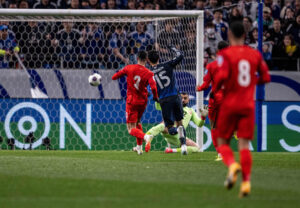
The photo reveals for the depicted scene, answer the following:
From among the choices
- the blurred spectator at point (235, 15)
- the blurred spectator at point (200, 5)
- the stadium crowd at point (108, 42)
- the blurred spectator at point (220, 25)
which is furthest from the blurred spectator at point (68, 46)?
the blurred spectator at point (235, 15)

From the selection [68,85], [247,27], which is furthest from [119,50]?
[247,27]

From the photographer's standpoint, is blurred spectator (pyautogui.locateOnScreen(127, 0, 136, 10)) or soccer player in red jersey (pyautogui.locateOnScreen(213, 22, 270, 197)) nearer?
soccer player in red jersey (pyautogui.locateOnScreen(213, 22, 270, 197))

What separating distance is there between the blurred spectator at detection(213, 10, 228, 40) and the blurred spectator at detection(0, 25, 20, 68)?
205 inches

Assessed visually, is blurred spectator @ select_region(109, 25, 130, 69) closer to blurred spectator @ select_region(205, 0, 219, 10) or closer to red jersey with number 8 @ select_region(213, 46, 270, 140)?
blurred spectator @ select_region(205, 0, 219, 10)

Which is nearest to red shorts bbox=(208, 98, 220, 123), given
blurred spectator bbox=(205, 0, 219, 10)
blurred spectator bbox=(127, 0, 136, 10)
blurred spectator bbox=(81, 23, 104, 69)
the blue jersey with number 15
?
the blue jersey with number 15

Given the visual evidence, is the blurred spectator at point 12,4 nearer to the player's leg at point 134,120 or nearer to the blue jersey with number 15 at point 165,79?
the blue jersey with number 15 at point 165,79

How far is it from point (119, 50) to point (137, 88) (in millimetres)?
3373

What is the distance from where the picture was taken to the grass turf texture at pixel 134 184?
529cm

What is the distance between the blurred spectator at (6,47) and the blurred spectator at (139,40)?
277 cm

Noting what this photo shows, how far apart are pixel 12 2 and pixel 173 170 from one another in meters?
9.82

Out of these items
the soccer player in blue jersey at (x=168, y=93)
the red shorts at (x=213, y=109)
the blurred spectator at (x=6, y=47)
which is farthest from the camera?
the blurred spectator at (x=6, y=47)

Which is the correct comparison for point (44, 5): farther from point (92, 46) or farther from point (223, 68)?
point (223, 68)

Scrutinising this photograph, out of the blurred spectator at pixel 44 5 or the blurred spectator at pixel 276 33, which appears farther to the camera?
the blurred spectator at pixel 44 5

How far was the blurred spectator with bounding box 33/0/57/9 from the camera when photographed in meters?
Result: 15.9
